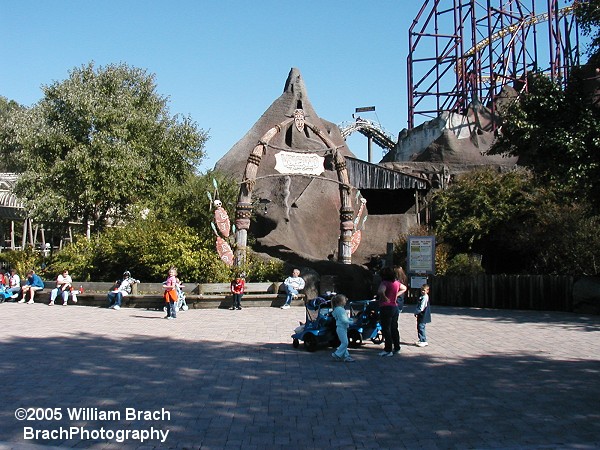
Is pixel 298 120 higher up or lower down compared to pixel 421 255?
higher up

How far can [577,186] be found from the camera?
16188 millimetres

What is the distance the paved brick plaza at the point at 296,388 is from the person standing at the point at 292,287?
450cm

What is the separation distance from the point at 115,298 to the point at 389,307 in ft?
34.6

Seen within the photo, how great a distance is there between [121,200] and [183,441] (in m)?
22.5

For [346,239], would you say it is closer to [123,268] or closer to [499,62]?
[123,268]

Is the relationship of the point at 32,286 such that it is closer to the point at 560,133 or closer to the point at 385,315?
the point at 385,315

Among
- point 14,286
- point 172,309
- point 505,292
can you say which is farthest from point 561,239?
point 14,286

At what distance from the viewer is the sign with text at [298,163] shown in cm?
2198

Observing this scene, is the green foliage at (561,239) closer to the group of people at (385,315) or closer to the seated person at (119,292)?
the group of people at (385,315)

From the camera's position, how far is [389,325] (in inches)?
410

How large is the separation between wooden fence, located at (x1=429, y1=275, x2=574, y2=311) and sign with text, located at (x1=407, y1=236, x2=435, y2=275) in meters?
3.31

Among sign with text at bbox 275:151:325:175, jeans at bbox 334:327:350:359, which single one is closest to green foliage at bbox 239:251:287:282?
sign with text at bbox 275:151:325:175

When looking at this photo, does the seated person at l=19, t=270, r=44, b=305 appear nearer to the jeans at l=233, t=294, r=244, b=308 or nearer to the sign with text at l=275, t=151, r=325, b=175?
the jeans at l=233, t=294, r=244, b=308

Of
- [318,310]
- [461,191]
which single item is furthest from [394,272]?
[461,191]
